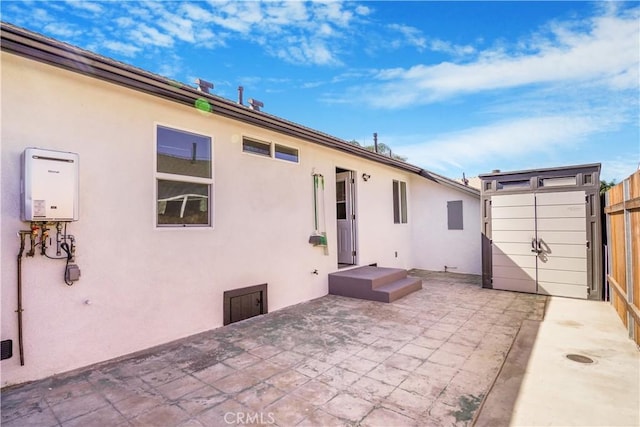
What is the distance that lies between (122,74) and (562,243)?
25.3 feet

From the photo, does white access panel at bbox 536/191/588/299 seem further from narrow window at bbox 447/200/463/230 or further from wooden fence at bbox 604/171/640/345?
narrow window at bbox 447/200/463/230

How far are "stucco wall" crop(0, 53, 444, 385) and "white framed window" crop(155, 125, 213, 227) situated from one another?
0.10m

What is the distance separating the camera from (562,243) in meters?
5.88

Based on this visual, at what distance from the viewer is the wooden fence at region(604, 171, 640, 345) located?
3359 millimetres

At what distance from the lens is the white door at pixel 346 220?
23.4 feet

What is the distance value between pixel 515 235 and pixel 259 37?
6.90 meters

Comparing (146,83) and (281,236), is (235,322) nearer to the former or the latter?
(281,236)

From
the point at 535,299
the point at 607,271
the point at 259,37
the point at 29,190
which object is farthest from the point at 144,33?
the point at 607,271

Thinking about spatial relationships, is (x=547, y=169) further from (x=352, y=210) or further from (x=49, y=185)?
(x=49, y=185)

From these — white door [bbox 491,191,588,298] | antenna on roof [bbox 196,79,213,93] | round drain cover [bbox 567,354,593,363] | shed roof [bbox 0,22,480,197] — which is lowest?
round drain cover [bbox 567,354,593,363]

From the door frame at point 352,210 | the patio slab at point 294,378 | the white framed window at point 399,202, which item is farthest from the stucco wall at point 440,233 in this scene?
the patio slab at point 294,378

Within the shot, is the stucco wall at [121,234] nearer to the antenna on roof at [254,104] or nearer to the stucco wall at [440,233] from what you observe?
the antenna on roof at [254,104]

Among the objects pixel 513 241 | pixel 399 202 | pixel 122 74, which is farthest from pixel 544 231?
pixel 122 74

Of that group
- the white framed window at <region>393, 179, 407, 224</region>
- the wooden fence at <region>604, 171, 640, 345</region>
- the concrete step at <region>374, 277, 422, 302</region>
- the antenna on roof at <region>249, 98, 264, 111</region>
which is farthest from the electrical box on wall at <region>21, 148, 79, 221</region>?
the white framed window at <region>393, 179, 407, 224</region>
